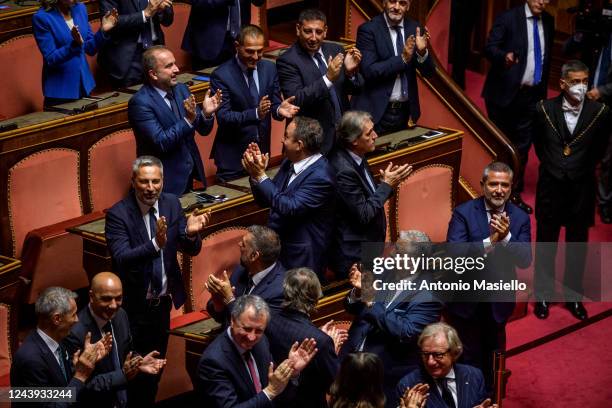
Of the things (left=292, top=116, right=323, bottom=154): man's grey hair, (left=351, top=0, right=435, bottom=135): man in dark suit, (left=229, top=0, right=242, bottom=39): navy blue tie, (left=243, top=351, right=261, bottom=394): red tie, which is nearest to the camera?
(left=243, top=351, right=261, bottom=394): red tie

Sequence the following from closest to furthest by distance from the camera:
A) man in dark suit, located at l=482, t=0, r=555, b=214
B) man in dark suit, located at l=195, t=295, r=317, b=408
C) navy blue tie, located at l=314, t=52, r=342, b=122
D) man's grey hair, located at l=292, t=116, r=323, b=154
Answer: man in dark suit, located at l=195, t=295, r=317, b=408
man's grey hair, located at l=292, t=116, r=323, b=154
navy blue tie, located at l=314, t=52, r=342, b=122
man in dark suit, located at l=482, t=0, r=555, b=214

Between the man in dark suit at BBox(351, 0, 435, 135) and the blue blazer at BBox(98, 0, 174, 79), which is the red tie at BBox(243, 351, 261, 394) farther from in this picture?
the blue blazer at BBox(98, 0, 174, 79)

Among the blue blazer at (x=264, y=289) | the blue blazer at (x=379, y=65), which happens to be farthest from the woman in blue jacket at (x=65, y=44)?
the blue blazer at (x=264, y=289)

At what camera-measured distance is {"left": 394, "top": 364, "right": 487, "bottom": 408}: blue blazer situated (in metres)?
4.61

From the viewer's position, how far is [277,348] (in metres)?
4.64

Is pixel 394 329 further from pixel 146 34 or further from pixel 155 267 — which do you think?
pixel 146 34

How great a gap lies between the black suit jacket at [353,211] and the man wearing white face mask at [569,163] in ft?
3.99

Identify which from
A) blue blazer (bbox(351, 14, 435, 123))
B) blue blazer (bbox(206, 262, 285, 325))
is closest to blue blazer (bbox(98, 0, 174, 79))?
blue blazer (bbox(351, 14, 435, 123))

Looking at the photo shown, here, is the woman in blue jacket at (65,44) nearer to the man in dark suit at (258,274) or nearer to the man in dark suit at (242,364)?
the man in dark suit at (258,274)

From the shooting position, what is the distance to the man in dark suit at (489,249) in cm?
539

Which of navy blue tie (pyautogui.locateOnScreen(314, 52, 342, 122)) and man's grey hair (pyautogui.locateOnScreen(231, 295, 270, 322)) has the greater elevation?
navy blue tie (pyautogui.locateOnScreen(314, 52, 342, 122))

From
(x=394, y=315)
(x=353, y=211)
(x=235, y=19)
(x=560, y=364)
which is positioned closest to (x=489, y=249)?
(x=353, y=211)

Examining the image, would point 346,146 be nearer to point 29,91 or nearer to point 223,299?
point 223,299

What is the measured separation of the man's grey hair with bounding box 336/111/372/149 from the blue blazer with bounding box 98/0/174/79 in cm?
158
